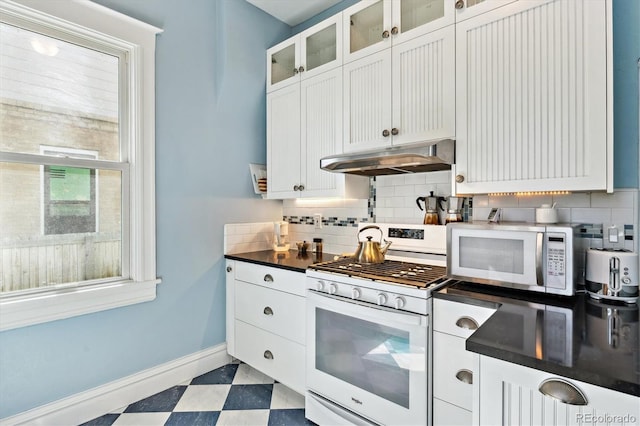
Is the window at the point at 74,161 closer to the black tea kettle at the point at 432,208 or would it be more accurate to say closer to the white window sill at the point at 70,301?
the white window sill at the point at 70,301

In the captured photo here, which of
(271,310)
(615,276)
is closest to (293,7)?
(271,310)

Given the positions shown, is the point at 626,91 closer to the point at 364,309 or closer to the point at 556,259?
the point at 556,259

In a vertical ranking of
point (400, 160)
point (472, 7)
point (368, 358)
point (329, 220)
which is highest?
point (472, 7)

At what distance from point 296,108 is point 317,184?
644 millimetres

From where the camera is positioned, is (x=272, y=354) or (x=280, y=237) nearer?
(x=272, y=354)

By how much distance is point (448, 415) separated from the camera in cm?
146

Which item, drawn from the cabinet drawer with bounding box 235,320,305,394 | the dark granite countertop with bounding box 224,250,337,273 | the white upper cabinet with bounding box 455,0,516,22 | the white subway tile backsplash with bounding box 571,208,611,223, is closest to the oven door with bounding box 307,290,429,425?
the cabinet drawer with bounding box 235,320,305,394

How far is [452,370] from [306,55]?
2.28 metres

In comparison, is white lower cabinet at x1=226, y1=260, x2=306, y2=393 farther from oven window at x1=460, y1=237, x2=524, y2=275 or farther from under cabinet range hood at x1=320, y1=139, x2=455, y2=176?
oven window at x1=460, y1=237, x2=524, y2=275

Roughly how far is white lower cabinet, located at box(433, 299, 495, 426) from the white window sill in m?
1.87

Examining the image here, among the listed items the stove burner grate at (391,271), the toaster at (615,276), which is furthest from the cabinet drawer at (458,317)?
the toaster at (615,276)

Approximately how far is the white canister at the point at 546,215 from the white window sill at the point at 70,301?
2374 millimetres

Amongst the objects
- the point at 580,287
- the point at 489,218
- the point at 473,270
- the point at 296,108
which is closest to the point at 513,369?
the point at 473,270

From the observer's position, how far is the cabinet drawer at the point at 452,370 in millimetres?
1403
